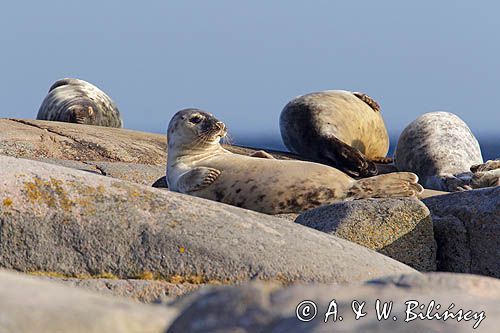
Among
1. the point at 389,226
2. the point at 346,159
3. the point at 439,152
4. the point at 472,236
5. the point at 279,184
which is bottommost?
the point at 346,159

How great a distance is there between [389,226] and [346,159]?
5.57 metres

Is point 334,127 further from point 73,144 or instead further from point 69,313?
point 69,313

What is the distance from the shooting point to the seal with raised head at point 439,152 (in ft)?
31.5

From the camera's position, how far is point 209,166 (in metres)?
7.27

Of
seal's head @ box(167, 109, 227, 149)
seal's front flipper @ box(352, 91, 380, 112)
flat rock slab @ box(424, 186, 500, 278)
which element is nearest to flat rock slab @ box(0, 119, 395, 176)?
seal's front flipper @ box(352, 91, 380, 112)

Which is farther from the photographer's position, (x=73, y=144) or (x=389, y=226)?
(x=73, y=144)

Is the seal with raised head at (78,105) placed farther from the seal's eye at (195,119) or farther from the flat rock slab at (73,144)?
the seal's eye at (195,119)

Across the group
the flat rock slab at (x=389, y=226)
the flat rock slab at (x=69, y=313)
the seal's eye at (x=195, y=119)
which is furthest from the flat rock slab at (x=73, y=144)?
the flat rock slab at (x=69, y=313)

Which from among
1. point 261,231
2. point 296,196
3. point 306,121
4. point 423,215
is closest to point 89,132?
point 306,121

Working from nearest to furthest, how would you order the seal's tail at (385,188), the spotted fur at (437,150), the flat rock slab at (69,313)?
1. the flat rock slab at (69,313)
2. the seal's tail at (385,188)
3. the spotted fur at (437,150)

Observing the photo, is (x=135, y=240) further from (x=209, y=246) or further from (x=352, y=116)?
(x=352, y=116)

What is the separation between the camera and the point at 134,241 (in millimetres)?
3848

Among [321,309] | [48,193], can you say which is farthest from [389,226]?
[321,309]

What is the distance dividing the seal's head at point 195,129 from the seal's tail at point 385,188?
1674 mm
